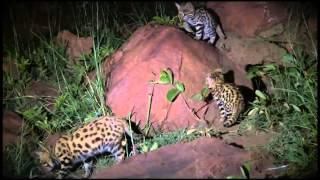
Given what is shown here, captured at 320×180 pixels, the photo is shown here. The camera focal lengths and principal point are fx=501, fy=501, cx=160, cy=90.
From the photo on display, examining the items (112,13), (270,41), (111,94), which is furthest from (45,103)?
(270,41)

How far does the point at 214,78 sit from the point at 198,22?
1.62 m

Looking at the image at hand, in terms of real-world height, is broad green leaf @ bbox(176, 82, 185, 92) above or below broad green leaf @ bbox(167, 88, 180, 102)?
above

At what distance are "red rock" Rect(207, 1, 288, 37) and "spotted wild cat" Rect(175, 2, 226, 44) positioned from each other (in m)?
0.90

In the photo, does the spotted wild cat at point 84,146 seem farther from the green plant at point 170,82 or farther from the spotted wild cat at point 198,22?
the spotted wild cat at point 198,22

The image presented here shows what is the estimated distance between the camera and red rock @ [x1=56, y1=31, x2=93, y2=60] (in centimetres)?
898

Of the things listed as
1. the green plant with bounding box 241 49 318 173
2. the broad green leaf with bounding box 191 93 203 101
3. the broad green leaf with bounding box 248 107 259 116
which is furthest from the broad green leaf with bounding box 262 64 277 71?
the broad green leaf with bounding box 191 93 203 101

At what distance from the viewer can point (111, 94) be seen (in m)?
7.82

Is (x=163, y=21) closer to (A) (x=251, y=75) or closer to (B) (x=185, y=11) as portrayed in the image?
(B) (x=185, y=11)

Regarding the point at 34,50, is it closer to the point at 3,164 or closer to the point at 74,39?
the point at 74,39

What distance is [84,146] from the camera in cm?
647

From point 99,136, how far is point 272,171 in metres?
2.21

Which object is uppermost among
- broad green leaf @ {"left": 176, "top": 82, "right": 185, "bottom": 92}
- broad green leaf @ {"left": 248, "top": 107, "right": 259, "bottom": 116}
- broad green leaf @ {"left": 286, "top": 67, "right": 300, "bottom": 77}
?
broad green leaf @ {"left": 286, "top": 67, "right": 300, "bottom": 77}

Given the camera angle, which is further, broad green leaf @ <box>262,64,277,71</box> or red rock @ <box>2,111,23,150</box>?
broad green leaf @ <box>262,64,277,71</box>

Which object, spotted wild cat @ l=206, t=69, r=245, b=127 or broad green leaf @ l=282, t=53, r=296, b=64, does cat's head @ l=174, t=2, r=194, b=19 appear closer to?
spotted wild cat @ l=206, t=69, r=245, b=127
